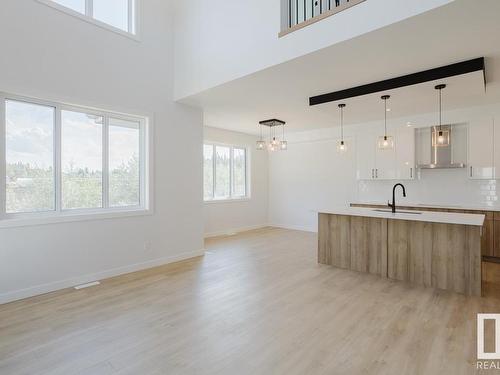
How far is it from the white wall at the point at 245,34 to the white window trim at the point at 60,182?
41.8 inches

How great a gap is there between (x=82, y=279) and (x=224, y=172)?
4367mm

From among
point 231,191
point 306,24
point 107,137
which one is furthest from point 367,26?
point 231,191

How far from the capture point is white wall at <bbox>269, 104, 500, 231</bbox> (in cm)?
544

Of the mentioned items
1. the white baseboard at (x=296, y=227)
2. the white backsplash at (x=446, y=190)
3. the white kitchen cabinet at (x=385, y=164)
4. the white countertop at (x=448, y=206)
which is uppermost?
the white kitchen cabinet at (x=385, y=164)

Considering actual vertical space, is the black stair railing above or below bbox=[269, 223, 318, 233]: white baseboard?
above

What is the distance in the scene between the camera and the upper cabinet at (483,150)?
5062 millimetres

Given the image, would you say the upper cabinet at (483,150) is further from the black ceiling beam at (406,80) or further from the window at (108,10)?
the window at (108,10)

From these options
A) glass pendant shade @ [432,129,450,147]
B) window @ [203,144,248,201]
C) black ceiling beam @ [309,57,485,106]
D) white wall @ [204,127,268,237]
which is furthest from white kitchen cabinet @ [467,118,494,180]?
window @ [203,144,248,201]

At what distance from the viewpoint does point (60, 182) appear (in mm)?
3689

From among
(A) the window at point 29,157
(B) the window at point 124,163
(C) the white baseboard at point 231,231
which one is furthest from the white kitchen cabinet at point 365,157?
(A) the window at point 29,157

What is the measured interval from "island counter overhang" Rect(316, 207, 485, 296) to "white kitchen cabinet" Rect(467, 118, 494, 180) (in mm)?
1954

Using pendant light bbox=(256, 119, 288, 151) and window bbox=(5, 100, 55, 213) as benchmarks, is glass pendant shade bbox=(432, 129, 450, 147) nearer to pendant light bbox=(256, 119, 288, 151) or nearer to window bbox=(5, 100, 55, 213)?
pendant light bbox=(256, 119, 288, 151)

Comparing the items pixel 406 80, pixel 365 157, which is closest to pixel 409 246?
pixel 406 80

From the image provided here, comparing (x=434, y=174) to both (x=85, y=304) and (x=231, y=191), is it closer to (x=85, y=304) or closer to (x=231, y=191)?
(x=231, y=191)
